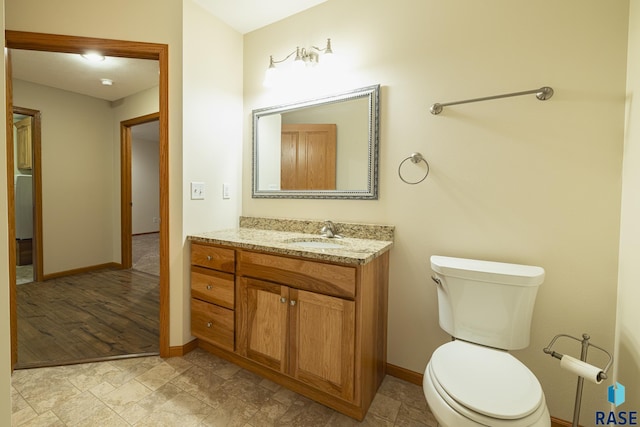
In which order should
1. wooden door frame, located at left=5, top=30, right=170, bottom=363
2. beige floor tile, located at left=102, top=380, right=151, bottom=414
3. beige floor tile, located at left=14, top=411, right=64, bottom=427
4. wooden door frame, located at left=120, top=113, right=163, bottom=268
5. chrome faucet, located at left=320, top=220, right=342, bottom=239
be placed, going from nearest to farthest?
beige floor tile, located at left=14, top=411, right=64, bottom=427, beige floor tile, located at left=102, top=380, right=151, bottom=414, wooden door frame, located at left=5, top=30, right=170, bottom=363, chrome faucet, located at left=320, top=220, right=342, bottom=239, wooden door frame, located at left=120, top=113, right=163, bottom=268

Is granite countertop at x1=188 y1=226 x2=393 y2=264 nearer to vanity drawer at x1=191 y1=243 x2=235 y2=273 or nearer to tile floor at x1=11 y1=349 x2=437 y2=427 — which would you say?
vanity drawer at x1=191 y1=243 x2=235 y2=273

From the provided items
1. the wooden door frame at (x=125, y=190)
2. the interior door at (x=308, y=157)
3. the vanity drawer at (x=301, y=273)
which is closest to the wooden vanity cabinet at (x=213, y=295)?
the vanity drawer at (x=301, y=273)

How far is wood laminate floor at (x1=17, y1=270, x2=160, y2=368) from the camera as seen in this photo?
6.34ft

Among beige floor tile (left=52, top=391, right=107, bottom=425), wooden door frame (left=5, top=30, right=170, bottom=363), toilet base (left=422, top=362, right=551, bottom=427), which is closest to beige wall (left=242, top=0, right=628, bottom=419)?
toilet base (left=422, top=362, right=551, bottom=427)

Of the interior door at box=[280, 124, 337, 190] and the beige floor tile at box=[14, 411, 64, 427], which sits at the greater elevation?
the interior door at box=[280, 124, 337, 190]

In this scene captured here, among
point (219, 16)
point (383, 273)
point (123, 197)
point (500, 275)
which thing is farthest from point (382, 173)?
point (123, 197)

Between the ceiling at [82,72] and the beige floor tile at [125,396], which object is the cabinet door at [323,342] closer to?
the beige floor tile at [125,396]

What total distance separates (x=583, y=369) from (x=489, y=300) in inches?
13.8

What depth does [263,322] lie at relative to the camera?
160cm

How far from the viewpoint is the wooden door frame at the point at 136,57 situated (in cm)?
167

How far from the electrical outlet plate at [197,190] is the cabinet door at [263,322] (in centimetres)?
68

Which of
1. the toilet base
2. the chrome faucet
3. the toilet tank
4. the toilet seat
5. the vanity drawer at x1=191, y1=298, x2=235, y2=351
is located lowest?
the vanity drawer at x1=191, y1=298, x2=235, y2=351

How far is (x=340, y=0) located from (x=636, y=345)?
7.49 feet

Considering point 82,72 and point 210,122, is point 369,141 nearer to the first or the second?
point 210,122
